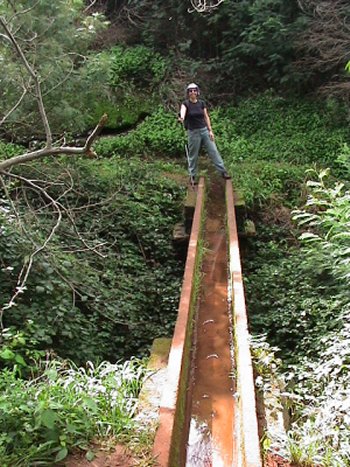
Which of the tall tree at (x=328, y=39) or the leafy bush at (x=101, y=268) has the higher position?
the tall tree at (x=328, y=39)

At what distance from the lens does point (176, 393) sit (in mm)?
3457

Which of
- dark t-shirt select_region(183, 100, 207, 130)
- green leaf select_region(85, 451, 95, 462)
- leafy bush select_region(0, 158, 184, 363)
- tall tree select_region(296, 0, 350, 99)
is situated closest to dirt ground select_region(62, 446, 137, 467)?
green leaf select_region(85, 451, 95, 462)

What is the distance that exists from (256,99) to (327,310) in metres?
9.29

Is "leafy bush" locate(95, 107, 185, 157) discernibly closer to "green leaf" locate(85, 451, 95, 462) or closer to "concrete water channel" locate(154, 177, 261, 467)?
"concrete water channel" locate(154, 177, 261, 467)

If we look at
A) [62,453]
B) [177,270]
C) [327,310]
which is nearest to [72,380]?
[62,453]

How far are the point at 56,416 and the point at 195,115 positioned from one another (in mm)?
6229

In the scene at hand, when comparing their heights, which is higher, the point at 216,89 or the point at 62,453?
the point at 216,89

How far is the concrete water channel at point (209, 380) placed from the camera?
3201 mm

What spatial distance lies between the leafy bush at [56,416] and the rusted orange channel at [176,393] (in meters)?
0.21

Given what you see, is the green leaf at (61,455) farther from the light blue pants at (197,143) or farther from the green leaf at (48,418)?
the light blue pants at (197,143)

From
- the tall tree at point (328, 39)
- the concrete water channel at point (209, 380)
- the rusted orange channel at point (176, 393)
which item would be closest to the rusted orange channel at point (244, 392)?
the concrete water channel at point (209, 380)

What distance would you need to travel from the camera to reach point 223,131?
1267 cm

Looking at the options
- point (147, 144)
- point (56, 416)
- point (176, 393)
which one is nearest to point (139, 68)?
point (147, 144)

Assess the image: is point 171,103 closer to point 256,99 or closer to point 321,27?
point 256,99
